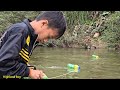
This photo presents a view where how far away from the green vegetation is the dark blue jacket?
8438 mm

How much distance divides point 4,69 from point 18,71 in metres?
0.05

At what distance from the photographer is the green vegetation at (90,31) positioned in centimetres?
991

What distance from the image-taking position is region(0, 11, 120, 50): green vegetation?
32.5 feet

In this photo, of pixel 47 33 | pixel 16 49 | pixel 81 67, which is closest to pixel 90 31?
pixel 81 67

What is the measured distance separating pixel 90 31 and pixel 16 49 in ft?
32.9

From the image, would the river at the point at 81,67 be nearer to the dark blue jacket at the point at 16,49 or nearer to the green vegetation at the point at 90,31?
the dark blue jacket at the point at 16,49

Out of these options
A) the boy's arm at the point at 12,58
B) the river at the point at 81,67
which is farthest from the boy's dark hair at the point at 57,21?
the river at the point at 81,67

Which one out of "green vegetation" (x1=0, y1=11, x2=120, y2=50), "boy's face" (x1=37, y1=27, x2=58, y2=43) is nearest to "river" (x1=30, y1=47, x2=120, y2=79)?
"boy's face" (x1=37, y1=27, x2=58, y2=43)

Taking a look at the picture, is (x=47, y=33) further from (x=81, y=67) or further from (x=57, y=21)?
(x=81, y=67)

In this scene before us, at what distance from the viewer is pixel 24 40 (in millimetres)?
1058
